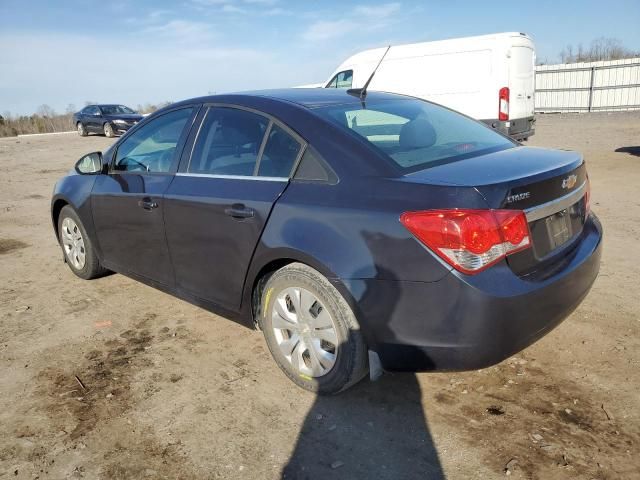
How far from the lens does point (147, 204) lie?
3.79 metres

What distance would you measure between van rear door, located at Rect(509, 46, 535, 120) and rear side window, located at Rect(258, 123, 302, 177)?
10.2m

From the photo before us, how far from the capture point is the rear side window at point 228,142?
10.7 feet

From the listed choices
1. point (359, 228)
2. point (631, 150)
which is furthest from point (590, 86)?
point (359, 228)

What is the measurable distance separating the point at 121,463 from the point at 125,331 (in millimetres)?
1574

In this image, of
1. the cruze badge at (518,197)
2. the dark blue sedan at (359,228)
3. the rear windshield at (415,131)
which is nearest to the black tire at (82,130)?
the dark blue sedan at (359,228)

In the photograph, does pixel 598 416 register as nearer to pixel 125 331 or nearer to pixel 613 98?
pixel 125 331

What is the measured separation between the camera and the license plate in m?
2.64

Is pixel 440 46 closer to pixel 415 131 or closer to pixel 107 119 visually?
pixel 415 131

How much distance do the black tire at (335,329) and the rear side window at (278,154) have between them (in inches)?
22.4

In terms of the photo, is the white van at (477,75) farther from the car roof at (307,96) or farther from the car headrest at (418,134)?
the car headrest at (418,134)

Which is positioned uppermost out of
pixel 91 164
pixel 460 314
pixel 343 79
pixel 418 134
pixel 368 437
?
pixel 343 79

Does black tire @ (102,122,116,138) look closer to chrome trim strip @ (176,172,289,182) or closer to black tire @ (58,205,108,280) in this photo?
black tire @ (58,205,108,280)

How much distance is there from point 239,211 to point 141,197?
1.12 meters

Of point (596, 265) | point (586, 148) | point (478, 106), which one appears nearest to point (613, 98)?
point (586, 148)
